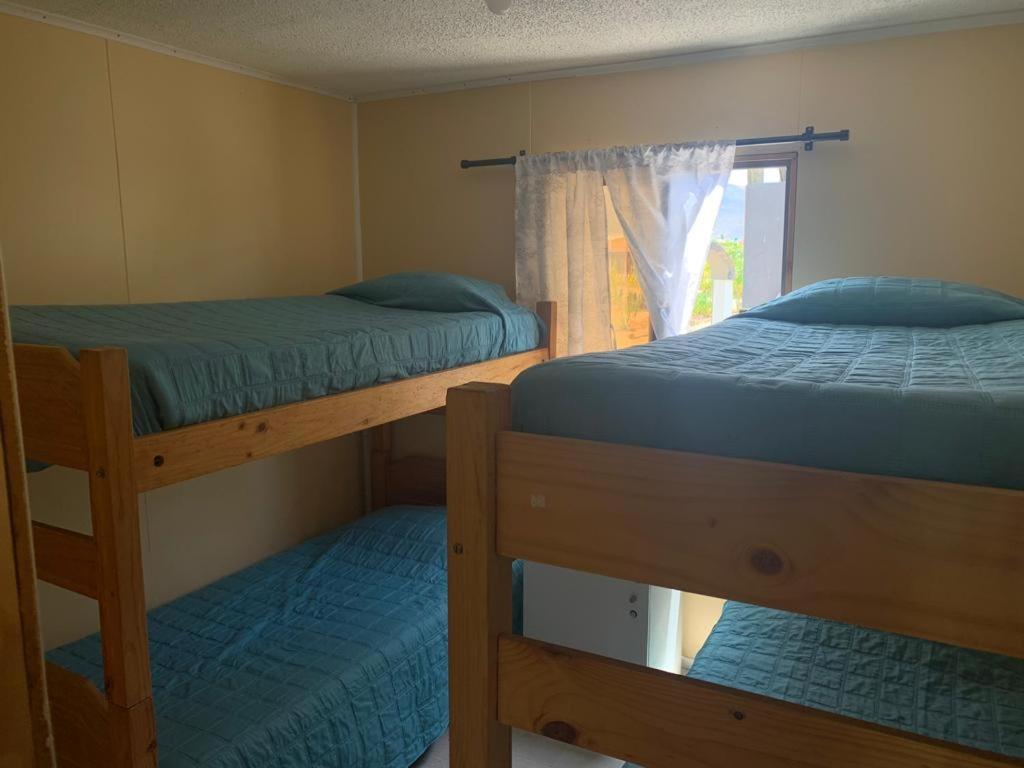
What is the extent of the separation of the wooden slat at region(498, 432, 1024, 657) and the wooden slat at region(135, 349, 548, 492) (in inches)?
14.7

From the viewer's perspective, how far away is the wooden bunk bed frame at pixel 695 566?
0.74 metres

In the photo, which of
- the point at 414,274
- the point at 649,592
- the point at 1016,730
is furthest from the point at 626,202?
the point at 1016,730

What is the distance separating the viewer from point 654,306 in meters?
2.92

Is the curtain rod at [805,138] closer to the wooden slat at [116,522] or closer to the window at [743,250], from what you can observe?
the window at [743,250]

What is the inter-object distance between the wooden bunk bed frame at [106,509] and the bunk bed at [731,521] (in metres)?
0.79

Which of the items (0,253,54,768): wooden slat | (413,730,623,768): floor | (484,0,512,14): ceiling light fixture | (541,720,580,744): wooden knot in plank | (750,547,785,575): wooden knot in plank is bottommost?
(413,730,623,768): floor

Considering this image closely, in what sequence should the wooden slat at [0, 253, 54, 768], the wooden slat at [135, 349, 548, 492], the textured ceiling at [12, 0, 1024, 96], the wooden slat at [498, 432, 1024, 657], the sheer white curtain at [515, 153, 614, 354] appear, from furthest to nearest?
the sheer white curtain at [515, 153, 614, 354], the textured ceiling at [12, 0, 1024, 96], the wooden slat at [135, 349, 548, 492], the wooden slat at [498, 432, 1024, 657], the wooden slat at [0, 253, 54, 768]

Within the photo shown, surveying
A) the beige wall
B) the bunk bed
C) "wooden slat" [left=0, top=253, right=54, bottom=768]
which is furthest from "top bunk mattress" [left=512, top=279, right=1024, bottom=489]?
the beige wall

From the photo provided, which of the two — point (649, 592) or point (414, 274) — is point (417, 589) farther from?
point (414, 274)

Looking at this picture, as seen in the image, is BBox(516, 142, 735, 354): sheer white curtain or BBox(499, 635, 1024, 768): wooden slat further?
BBox(516, 142, 735, 354): sheer white curtain

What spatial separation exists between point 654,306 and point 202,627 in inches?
81.4

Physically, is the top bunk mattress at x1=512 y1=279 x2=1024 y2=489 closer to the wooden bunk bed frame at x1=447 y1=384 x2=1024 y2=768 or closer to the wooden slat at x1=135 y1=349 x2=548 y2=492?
the wooden bunk bed frame at x1=447 y1=384 x2=1024 y2=768

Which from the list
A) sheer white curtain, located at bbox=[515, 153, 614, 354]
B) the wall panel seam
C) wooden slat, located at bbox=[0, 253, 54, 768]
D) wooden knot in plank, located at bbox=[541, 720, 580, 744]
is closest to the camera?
wooden slat, located at bbox=[0, 253, 54, 768]

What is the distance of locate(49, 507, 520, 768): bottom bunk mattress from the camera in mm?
1885
